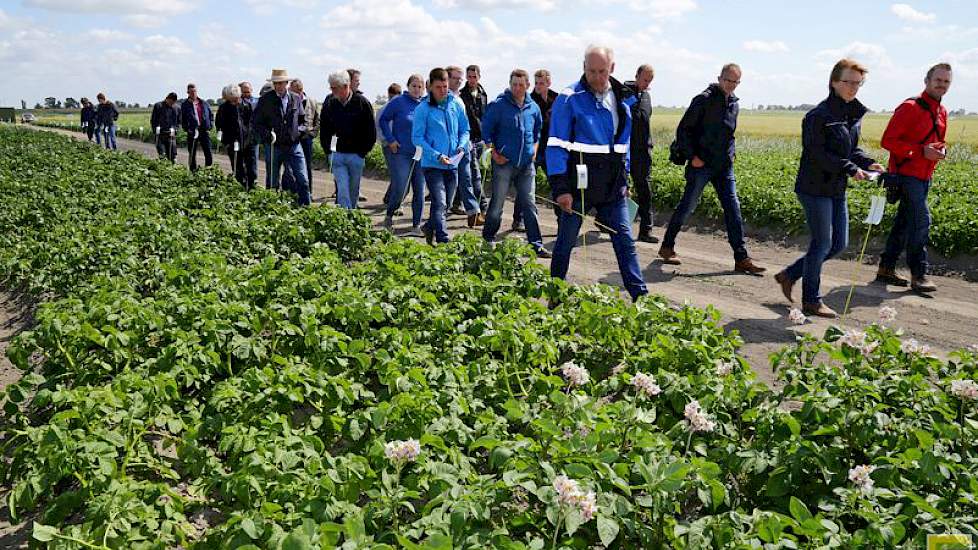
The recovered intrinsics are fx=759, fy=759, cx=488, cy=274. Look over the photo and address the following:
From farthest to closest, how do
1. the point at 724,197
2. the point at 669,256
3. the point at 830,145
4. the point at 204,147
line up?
1. the point at 204,147
2. the point at 669,256
3. the point at 724,197
4. the point at 830,145

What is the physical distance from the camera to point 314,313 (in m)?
5.05

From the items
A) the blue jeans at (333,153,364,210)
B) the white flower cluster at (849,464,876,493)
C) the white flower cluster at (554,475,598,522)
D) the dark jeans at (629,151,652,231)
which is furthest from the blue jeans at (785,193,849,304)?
the blue jeans at (333,153,364,210)

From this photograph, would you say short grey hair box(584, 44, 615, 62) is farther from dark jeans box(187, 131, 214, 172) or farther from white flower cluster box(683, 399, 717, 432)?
dark jeans box(187, 131, 214, 172)

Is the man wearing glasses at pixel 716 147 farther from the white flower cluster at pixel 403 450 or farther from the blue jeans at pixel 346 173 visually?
the white flower cluster at pixel 403 450

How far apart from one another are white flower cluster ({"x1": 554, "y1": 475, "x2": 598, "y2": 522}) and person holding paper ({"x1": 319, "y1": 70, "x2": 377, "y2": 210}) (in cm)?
858

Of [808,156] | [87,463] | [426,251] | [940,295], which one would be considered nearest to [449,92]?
[426,251]

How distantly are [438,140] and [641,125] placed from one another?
9.20ft

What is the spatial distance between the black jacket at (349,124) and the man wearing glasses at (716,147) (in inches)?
175

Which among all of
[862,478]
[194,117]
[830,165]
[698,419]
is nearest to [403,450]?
[698,419]

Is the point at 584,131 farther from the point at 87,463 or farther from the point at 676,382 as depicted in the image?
the point at 87,463

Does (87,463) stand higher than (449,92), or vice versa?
(449,92)

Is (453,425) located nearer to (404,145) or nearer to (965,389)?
(965,389)

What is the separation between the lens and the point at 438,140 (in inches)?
363

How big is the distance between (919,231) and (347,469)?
6.92 m
